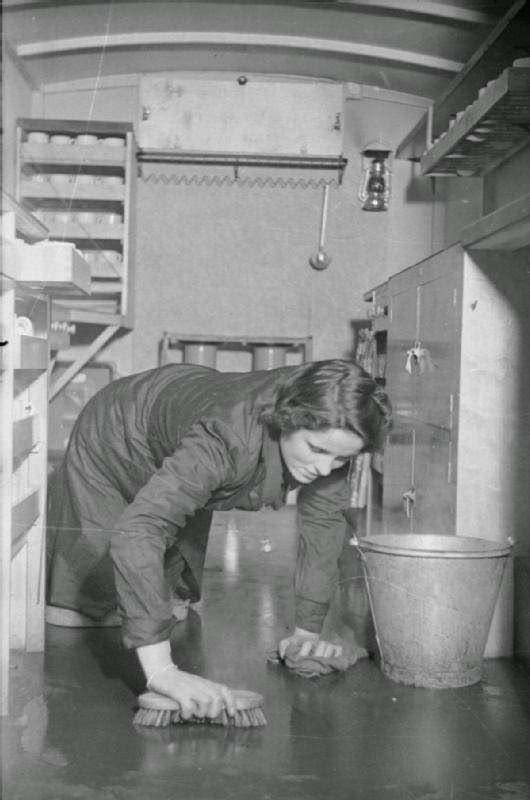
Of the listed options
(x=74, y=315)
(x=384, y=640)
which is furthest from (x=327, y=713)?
(x=74, y=315)

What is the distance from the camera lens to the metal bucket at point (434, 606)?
5.35 feet

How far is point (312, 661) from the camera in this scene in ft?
5.54

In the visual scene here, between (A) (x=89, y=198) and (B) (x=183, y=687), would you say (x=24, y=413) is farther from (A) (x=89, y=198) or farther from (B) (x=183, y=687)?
(A) (x=89, y=198)

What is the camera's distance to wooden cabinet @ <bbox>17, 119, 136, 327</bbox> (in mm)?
2664

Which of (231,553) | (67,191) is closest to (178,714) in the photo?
(231,553)

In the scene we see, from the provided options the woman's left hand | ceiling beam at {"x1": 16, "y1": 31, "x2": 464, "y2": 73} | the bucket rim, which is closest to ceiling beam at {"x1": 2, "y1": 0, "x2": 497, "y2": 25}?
ceiling beam at {"x1": 16, "y1": 31, "x2": 464, "y2": 73}

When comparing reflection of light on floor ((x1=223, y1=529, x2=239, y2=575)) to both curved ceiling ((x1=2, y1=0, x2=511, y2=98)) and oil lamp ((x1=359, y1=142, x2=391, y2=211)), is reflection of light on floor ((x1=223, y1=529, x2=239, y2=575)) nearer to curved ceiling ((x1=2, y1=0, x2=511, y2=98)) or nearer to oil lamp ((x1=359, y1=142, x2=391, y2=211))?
oil lamp ((x1=359, y1=142, x2=391, y2=211))

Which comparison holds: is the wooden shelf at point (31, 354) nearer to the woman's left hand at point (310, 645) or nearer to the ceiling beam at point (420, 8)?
the woman's left hand at point (310, 645)

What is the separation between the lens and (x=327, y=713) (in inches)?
58.7

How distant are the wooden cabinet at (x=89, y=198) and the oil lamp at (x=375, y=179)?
0.79 metres

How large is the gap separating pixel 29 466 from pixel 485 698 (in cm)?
105

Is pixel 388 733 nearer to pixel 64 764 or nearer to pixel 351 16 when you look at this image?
pixel 64 764

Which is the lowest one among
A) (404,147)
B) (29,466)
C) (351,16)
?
(29,466)

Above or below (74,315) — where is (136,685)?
below
